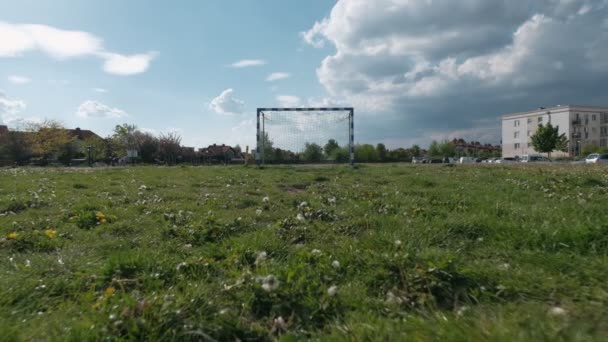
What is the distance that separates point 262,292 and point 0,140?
7153 centimetres

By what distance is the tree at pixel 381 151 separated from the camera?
88438mm

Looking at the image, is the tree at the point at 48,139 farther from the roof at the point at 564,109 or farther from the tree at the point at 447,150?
the roof at the point at 564,109

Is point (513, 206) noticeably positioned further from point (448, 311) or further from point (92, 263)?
point (92, 263)

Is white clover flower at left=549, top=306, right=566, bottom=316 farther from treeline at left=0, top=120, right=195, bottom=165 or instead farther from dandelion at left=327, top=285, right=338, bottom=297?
treeline at left=0, top=120, right=195, bottom=165

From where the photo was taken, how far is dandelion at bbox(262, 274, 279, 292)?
2.63 meters

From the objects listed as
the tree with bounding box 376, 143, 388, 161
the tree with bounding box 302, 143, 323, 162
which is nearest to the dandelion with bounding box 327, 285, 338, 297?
the tree with bounding box 302, 143, 323, 162

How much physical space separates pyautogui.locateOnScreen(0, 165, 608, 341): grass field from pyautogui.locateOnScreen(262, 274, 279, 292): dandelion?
1 centimetres

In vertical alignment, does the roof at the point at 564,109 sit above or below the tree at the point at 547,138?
above

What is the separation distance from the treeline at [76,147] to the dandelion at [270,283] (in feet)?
194

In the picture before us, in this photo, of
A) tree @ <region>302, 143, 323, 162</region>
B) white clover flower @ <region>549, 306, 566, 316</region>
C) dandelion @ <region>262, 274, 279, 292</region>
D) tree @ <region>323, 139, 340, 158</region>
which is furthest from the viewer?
tree @ <region>323, 139, 340, 158</region>

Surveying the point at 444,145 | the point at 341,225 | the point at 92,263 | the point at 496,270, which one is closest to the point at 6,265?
the point at 92,263

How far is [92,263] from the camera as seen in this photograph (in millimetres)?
3465

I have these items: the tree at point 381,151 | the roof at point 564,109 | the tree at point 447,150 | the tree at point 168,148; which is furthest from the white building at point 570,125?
the tree at point 168,148

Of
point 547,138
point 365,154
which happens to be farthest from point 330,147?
point 547,138
